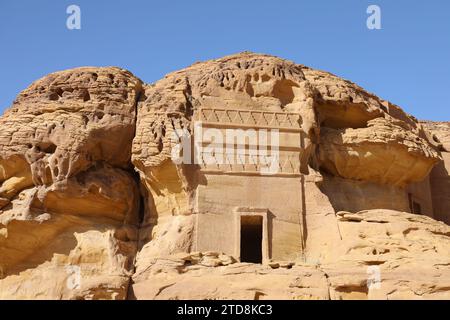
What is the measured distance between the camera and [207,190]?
2025cm

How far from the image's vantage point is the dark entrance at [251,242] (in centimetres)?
2095

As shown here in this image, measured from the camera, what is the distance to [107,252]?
20141 millimetres

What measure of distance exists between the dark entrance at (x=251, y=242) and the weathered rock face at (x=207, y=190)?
5 centimetres

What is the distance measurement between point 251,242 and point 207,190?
2794 mm

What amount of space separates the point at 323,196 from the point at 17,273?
9.54 metres

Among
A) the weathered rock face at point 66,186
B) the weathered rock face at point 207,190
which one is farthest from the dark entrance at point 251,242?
the weathered rock face at point 66,186

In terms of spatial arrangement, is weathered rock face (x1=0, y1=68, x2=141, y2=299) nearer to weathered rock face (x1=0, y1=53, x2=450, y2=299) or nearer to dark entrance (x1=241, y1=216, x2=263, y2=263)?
weathered rock face (x1=0, y1=53, x2=450, y2=299)

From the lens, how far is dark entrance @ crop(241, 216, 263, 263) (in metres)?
21.0

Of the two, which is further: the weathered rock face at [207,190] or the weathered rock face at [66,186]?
the weathered rock face at [66,186]

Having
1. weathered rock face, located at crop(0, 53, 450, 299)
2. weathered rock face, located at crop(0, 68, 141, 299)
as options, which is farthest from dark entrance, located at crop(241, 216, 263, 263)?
weathered rock face, located at crop(0, 68, 141, 299)

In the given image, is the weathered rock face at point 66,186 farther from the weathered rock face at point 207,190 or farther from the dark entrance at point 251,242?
the dark entrance at point 251,242

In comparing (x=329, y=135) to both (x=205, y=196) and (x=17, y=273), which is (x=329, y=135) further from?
(x=17, y=273)

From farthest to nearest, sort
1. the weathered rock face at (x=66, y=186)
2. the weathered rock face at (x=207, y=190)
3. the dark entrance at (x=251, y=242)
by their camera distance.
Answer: the dark entrance at (x=251, y=242), the weathered rock face at (x=66, y=186), the weathered rock face at (x=207, y=190)
